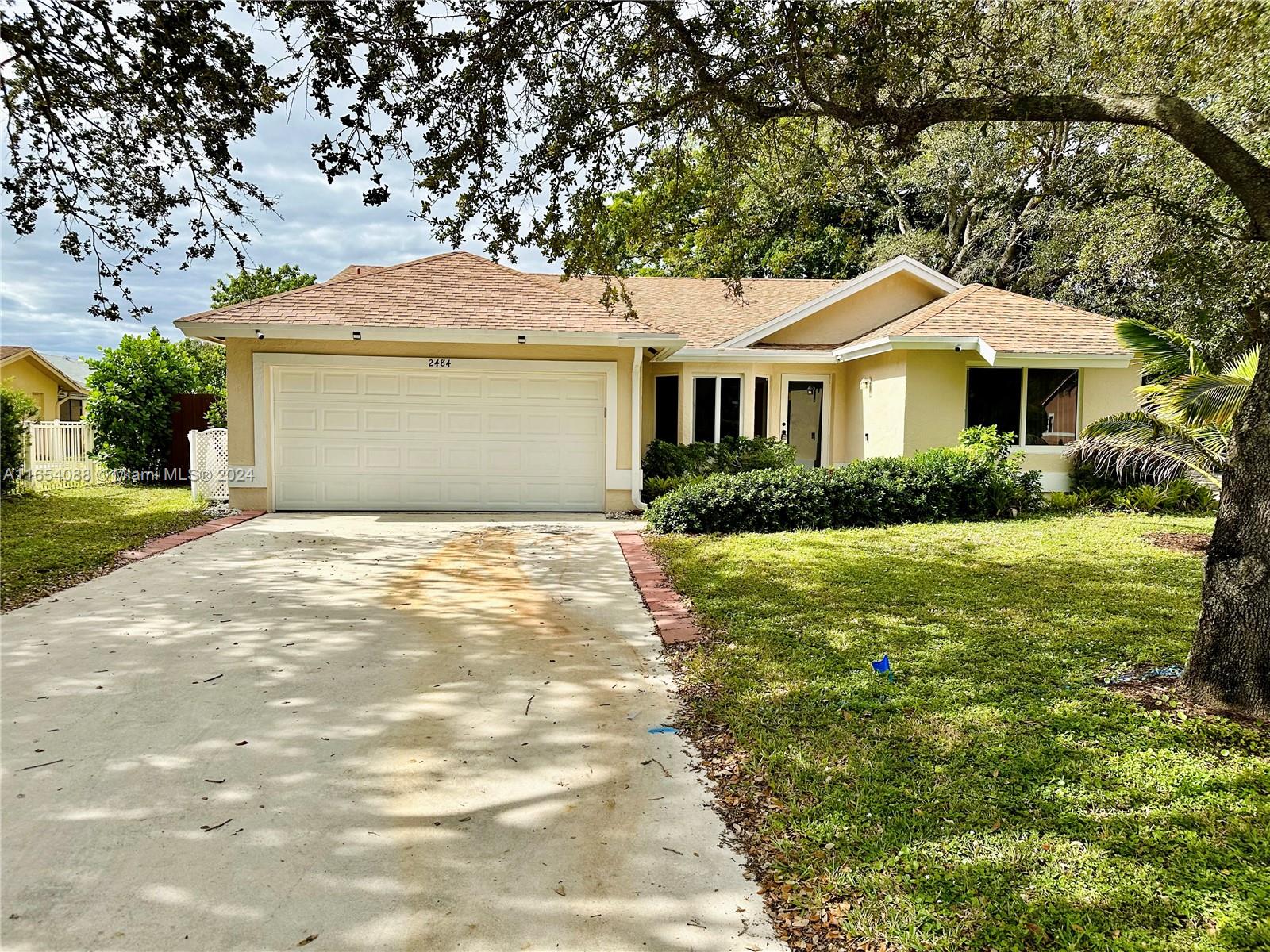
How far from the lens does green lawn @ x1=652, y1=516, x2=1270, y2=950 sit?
261 centimetres

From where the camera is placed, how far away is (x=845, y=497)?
10.8 m

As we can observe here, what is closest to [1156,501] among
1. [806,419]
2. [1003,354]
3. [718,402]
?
[1003,354]

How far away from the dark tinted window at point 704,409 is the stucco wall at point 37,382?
2701cm

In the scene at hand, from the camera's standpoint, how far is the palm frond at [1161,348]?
10695 mm

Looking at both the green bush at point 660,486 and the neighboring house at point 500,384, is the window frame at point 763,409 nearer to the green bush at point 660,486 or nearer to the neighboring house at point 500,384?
the neighboring house at point 500,384

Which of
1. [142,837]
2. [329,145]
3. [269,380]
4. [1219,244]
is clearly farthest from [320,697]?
[1219,244]

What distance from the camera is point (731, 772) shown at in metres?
3.68

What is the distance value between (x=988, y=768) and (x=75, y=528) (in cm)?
1193

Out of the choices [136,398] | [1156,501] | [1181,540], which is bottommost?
[1181,540]

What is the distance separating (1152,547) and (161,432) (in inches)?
742

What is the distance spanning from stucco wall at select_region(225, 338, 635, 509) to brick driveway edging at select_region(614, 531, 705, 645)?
342cm

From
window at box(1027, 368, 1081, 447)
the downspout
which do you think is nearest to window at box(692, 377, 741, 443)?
the downspout

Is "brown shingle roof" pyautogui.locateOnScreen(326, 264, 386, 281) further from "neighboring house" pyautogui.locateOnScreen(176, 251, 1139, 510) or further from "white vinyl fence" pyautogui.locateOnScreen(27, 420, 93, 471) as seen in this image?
"white vinyl fence" pyautogui.locateOnScreen(27, 420, 93, 471)

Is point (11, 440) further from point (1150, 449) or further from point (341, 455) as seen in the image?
point (1150, 449)
